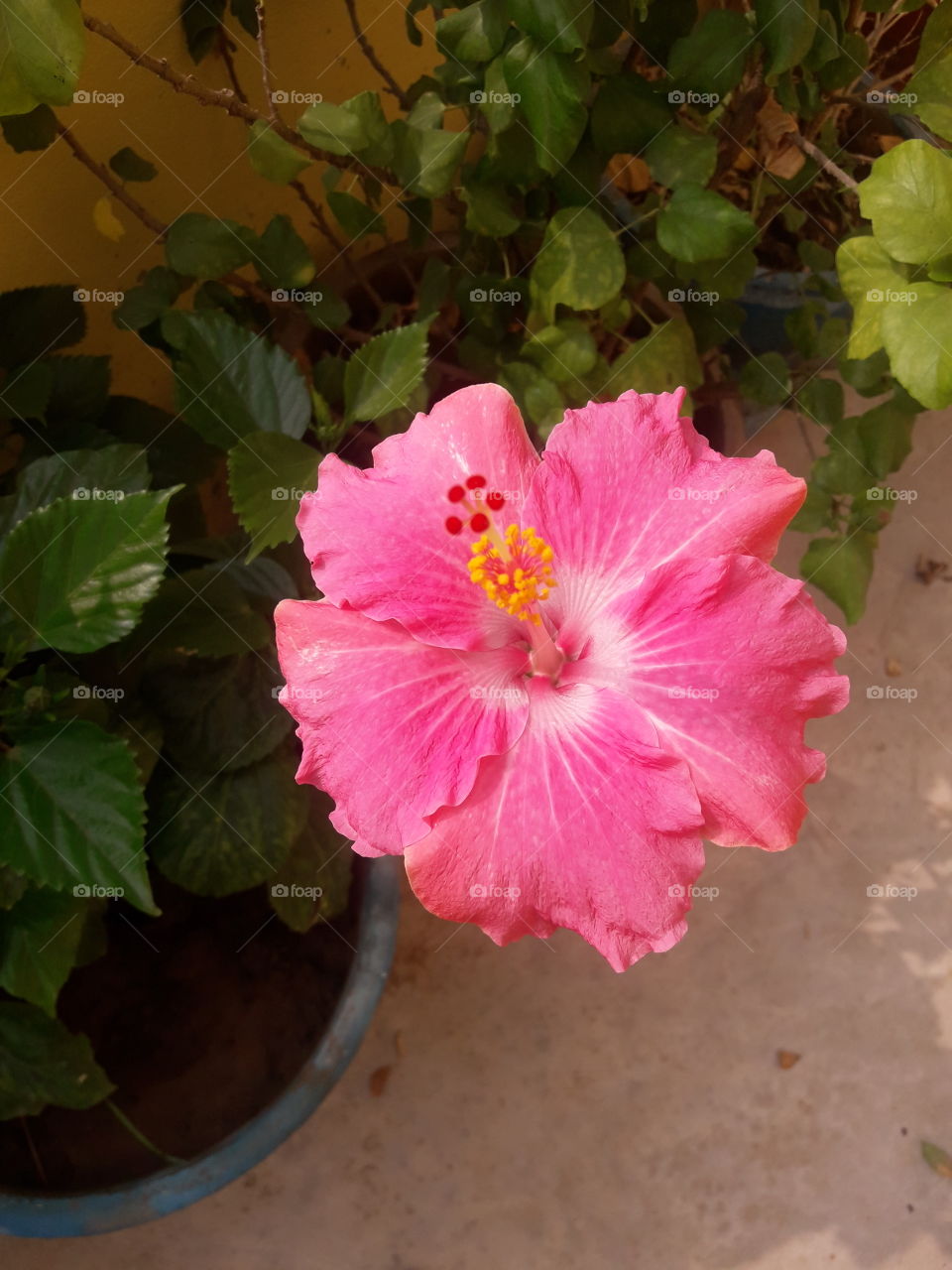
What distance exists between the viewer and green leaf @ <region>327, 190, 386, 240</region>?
3.96ft

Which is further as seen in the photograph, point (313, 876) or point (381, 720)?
point (313, 876)

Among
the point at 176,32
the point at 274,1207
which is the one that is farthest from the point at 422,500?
the point at 274,1207

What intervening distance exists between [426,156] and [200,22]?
0.45 m

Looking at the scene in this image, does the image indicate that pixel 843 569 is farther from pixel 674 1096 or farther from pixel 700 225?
pixel 674 1096

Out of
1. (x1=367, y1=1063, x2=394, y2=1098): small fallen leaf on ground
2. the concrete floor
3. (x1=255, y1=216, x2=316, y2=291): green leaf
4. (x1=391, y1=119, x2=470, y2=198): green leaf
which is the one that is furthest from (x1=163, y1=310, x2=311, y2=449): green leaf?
(x1=367, y1=1063, x2=394, y2=1098): small fallen leaf on ground

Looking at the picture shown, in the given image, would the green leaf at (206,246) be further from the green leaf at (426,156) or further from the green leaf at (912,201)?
the green leaf at (912,201)

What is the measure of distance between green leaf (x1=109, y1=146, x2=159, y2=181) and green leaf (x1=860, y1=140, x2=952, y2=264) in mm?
851

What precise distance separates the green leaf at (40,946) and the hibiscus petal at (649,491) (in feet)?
2.28

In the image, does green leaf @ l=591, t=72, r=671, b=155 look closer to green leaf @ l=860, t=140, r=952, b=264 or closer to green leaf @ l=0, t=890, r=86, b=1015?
green leaf @ l=860, t=140, r=952, b=264

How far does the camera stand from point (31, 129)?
3.59ft

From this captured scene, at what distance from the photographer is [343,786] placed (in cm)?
78

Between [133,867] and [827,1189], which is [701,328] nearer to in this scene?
[133,867]

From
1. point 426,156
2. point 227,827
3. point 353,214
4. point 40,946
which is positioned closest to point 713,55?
point 426,156

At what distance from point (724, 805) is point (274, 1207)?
1261 mm
